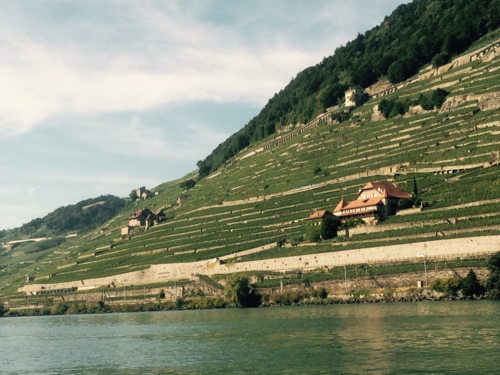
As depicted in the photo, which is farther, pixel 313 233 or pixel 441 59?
pixel 441 59

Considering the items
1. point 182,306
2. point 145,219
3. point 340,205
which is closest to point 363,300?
point 340,205

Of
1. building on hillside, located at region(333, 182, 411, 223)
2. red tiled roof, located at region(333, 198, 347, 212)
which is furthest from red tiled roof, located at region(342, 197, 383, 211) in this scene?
red tiled roof, located at region(333, 198, 347, 212)

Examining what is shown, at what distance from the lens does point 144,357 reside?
38.8 m

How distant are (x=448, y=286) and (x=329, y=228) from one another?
23561 mm

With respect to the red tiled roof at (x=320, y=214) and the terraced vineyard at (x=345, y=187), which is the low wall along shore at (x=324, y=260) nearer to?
the terraced vineyard at (x=345, y=187)

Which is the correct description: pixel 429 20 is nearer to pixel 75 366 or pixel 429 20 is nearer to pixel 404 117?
pixel 404 117

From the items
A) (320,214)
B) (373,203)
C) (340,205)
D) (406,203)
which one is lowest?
(320,214)

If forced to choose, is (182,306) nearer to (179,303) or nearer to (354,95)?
(179,303)

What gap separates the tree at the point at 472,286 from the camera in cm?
5697

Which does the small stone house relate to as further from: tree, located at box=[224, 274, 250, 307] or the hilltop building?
the hilltop building

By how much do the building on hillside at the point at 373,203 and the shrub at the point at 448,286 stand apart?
18.4m

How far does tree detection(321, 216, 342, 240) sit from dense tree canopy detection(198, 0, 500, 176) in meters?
53.9

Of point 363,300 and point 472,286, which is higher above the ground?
point 472,286

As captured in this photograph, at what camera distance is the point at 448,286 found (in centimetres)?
5850
